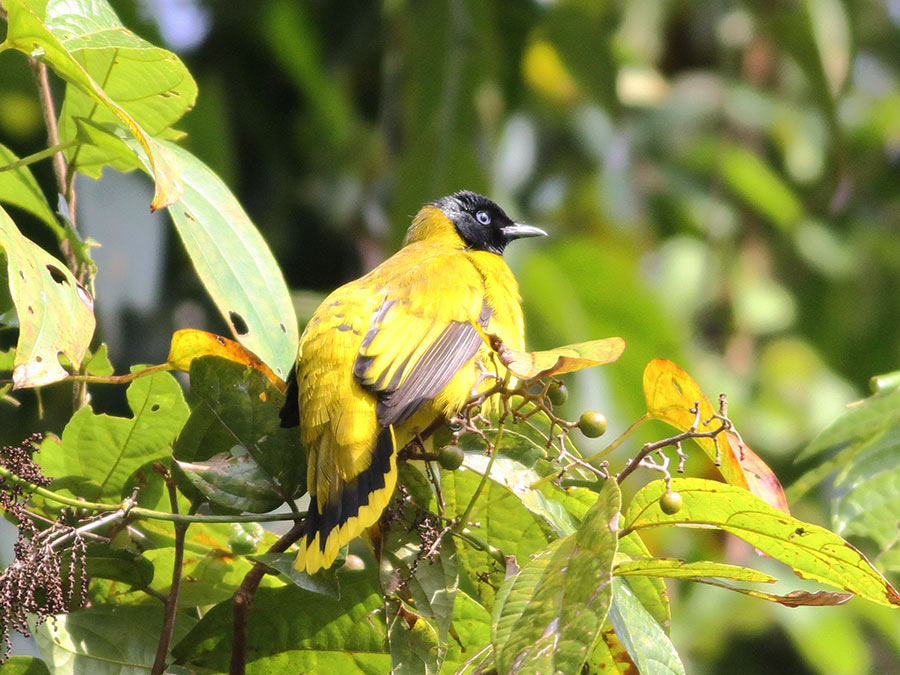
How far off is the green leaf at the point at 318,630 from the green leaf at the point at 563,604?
0.39m

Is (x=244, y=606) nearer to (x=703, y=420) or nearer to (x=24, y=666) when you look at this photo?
(x=24, y=666)

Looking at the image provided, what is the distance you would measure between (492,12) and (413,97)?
0.65m

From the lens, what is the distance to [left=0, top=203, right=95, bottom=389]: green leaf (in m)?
1.52

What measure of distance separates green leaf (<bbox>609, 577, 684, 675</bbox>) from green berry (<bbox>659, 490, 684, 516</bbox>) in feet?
0.42

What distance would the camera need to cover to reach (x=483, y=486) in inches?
71.4

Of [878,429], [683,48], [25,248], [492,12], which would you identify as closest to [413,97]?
[492,12]

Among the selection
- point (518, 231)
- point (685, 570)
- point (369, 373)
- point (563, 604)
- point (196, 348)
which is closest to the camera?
point (563, 604)

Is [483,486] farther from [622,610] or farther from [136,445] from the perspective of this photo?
[136,445]

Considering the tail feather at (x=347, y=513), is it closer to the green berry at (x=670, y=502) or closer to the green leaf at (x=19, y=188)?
the green berry at (x=670, y=502)

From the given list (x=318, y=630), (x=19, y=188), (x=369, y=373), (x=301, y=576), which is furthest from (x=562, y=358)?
(x=19, y=188)

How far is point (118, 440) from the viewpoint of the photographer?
185 cm

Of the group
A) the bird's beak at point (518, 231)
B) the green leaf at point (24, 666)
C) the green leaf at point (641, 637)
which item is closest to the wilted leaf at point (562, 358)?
the green leaf at point (641, 637)

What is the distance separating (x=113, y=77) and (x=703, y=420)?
1.19 metres

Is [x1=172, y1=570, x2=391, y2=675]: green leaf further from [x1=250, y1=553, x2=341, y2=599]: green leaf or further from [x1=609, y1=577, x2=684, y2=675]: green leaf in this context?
[x1=609, y1=577, x2=684, y2=675]: green leaf
